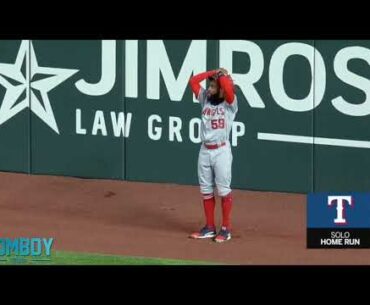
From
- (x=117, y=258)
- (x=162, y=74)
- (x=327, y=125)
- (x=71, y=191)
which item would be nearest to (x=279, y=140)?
(x=327, y=125)

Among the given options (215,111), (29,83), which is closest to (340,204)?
(215,111)

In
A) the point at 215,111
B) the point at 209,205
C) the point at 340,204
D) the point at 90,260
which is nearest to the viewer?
the point at 90,260

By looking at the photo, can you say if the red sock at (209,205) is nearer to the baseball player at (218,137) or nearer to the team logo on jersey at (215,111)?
the baseball player at (218,137)

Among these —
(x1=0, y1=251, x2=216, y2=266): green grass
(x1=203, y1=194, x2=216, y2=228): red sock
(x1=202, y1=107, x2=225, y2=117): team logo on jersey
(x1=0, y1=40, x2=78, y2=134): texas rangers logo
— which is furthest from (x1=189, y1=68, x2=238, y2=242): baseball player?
(x1=0, y1=40, x2=78, y2=134): texas rangers logo

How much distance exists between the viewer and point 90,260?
10.4m

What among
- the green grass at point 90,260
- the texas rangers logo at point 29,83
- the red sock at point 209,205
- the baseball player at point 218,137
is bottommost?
the green grass at point 90,260

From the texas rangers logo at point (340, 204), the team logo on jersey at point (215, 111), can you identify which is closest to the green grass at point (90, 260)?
the texas rangers logo at point (340, 204)

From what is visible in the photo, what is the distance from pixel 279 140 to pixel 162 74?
6.04ft

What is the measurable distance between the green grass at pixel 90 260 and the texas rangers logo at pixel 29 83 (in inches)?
180

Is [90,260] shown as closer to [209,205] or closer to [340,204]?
[209,205]

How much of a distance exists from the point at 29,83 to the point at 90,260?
5173mm

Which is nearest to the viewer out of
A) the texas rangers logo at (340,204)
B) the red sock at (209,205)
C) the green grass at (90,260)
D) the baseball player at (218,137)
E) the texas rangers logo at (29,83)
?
the green grass at (90,260)

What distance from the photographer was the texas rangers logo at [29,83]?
14.9 metres

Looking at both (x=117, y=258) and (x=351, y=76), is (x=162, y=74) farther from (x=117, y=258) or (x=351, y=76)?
(x=117, y=258)
